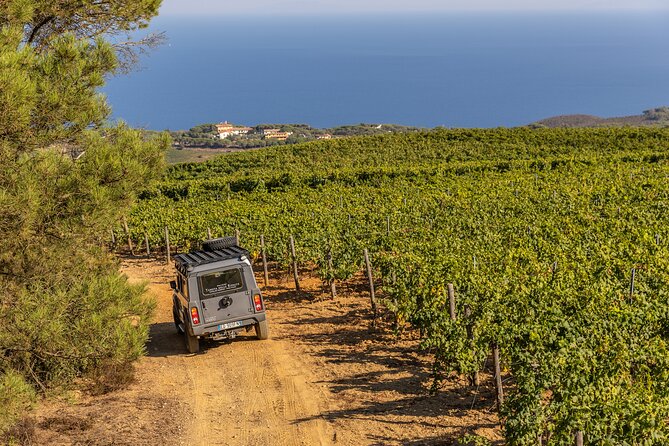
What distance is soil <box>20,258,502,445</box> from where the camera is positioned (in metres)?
11.4

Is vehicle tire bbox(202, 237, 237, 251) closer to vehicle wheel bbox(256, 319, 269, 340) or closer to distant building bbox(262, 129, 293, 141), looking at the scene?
vehicle wheel bbox(256, 319, 269, 340)

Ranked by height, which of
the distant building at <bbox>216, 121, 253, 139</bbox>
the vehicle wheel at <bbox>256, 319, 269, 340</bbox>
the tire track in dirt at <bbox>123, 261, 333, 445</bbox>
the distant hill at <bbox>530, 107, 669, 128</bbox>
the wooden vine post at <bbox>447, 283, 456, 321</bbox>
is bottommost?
the distant hill at <bbox>530, 107, 669, 128</bbox>

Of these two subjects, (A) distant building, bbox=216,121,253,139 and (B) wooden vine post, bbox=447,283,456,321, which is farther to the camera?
(A) distant building, bbox=216,121,253,139

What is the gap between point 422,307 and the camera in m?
15.0

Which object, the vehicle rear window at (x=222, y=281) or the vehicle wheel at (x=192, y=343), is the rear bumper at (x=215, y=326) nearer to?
the vehicle wheel at (x=192, y=343)

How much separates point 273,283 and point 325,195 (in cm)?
1330

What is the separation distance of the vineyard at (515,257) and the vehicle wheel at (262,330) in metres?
2.96

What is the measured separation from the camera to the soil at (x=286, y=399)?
37.4 feet

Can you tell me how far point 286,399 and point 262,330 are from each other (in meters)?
3.34

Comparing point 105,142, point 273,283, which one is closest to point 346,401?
point 105,142

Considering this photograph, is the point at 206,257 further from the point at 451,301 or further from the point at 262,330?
the point at 451,301

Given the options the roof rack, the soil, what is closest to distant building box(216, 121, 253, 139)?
the roof rack

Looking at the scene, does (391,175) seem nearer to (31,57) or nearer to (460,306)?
(460,306)

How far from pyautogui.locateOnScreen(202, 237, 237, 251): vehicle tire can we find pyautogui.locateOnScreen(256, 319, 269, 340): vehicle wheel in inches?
97.4
